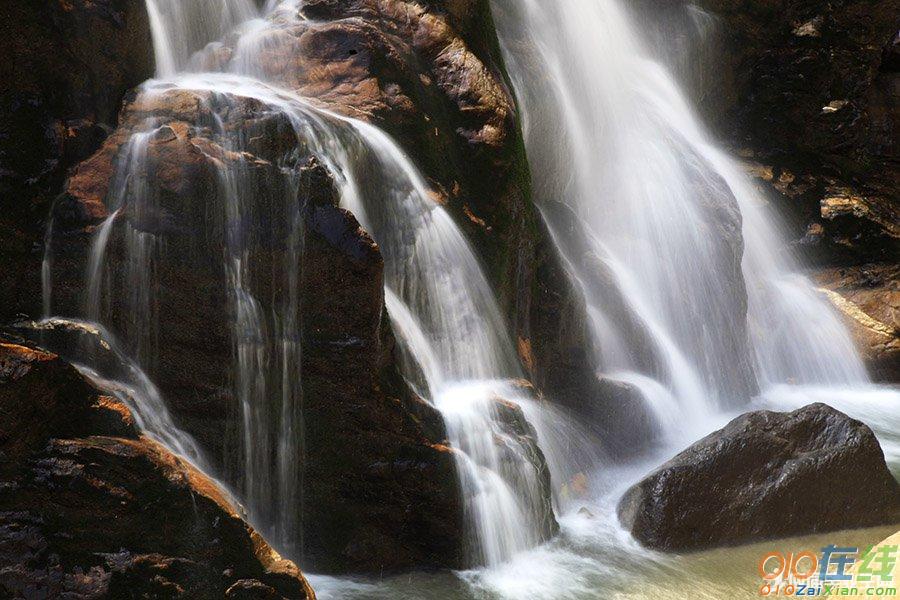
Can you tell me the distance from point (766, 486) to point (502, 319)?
234 cm

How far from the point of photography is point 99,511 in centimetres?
415

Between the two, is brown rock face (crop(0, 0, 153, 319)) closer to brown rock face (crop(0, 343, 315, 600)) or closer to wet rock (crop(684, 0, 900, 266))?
brown rock face (crop(0, 343, 315, 600))

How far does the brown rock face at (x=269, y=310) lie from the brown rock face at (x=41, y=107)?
0.44ft

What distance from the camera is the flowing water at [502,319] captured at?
5262mm

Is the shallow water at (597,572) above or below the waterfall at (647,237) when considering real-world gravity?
below

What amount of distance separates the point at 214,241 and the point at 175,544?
1.74 meters

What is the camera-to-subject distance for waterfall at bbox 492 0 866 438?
9523 millimetres

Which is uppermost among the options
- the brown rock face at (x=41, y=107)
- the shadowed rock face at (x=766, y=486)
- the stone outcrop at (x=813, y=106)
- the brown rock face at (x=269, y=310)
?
the stone outcrop at (x=813, y=106)

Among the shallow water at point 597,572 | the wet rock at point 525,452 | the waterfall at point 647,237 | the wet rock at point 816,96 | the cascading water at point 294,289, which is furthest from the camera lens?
the wet rock at point 816,96

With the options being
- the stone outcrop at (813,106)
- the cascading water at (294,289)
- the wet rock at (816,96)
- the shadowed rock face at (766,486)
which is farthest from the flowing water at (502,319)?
the wet rock at (816,96)

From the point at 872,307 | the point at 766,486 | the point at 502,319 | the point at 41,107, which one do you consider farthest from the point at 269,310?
the point at 872,307

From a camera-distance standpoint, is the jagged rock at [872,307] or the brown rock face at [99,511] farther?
the jagged rock at [872,307]

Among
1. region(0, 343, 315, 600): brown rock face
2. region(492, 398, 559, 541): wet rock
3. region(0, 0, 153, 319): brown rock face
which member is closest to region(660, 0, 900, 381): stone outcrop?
region(492, 398, 559, 541): wet rock

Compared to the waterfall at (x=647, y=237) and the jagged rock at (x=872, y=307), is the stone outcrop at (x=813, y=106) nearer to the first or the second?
the jagged rock at (x=872, y=307)
